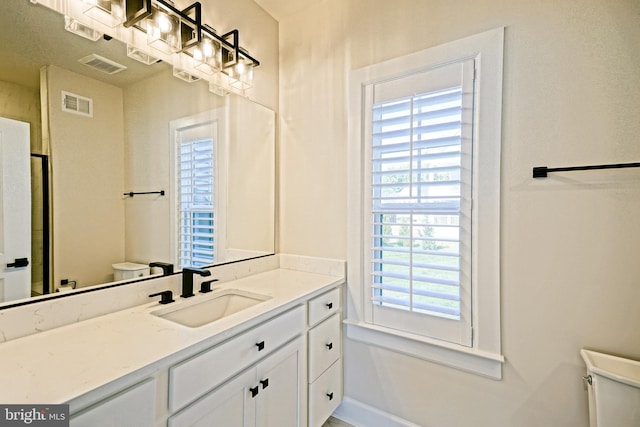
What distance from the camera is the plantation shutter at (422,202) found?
4.87ft

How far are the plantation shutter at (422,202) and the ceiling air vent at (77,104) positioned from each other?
4.57 feet

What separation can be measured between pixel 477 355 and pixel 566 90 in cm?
133

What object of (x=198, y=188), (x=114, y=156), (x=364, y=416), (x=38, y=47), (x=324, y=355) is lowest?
(x=364, y=416)

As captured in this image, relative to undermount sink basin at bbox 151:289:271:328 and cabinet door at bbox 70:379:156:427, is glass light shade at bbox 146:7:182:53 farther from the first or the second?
cabinet door at bbox 70:379:156:427

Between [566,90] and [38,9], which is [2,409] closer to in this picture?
[38,9]

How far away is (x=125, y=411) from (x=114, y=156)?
100 cm

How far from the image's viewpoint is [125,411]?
0.78 meters

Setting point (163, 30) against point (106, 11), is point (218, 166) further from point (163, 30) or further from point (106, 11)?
point (106, 11)

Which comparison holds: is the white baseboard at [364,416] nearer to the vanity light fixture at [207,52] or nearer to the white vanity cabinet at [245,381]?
the white vanity cabinet at [245,381]

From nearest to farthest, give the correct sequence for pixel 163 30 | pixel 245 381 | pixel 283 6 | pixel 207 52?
pixel 245 381 < pixel 163 30 < pixel 207 52 < pixel 283 6

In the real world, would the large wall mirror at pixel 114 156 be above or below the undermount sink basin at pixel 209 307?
above

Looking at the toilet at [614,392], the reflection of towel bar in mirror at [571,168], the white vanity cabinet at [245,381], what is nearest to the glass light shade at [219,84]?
the white vanity cabinet at [245,381]

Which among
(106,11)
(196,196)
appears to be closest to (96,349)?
(196,196)

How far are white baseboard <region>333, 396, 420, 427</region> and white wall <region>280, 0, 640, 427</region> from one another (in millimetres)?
54
